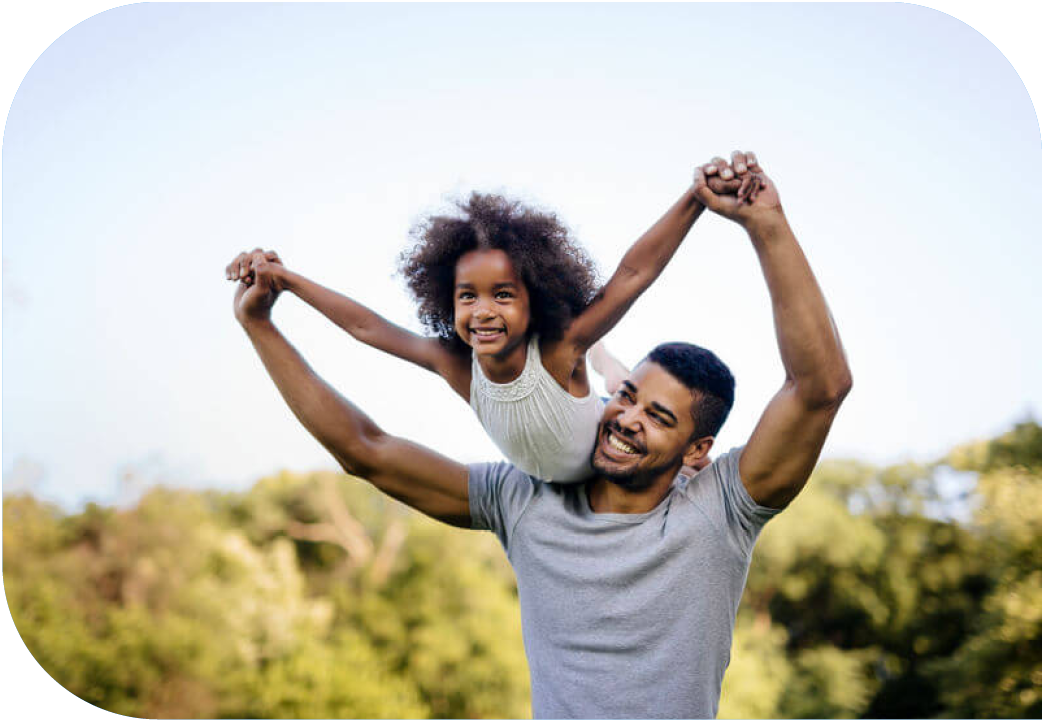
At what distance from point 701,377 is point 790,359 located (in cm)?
22

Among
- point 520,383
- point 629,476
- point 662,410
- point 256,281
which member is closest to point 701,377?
point 662,410

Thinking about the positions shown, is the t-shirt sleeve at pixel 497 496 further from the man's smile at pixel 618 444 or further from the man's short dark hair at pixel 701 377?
the man's short dark hair at pixel 701 377

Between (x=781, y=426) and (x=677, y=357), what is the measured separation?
235 millimetres

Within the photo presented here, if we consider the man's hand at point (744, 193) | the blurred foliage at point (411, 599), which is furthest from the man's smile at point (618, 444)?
the blurred foliage at point (411, 599)

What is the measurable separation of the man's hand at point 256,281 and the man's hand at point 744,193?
0.75 metres

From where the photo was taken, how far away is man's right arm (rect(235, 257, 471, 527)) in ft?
6.14

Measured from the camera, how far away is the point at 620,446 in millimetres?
1791

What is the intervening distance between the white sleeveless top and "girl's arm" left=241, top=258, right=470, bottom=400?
7cm

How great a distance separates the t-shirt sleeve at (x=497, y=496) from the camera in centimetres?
192

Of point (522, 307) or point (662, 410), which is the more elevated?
point (522, 307)

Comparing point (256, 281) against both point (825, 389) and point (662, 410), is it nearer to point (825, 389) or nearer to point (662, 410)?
point (662, 410)

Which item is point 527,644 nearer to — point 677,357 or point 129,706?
point 677,357

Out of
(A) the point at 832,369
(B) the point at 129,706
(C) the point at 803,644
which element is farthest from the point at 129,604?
(A) the point at 832,369

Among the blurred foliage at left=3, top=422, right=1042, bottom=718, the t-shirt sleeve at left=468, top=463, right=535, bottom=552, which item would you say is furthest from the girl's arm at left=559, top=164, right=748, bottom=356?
the blurred foliage at left=3, top=422, right=1042, bottom=718
